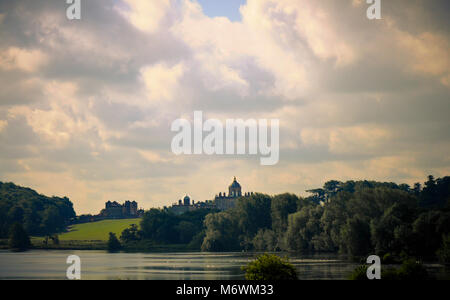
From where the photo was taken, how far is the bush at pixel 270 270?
4016 centimetres

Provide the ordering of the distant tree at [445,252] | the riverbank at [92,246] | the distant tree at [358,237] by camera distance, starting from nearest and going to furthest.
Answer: the distant tree at [445,252], the distant tree at [358,237], the riverbank at [92,246]

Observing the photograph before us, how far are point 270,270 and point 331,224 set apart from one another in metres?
70.4

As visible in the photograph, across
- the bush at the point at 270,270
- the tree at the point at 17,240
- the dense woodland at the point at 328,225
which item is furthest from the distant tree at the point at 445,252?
the tree at the point at 17,240

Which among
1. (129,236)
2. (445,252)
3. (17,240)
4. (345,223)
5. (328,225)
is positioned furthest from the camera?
(129,236)

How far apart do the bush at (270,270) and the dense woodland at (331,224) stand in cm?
3295

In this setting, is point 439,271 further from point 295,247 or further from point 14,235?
point 14,235

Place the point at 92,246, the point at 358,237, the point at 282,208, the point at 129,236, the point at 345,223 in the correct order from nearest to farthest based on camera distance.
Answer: the point at 358,237, the point at 345,223, the point at 282,208, the point at 129,236, the point at 92,246

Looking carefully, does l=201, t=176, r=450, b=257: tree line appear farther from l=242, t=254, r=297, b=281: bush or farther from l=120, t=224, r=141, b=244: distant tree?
l=242, t=254, r=297, b=281: bush

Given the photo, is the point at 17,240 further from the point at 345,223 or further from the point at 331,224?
the point at 345,223

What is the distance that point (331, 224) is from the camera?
357 ft

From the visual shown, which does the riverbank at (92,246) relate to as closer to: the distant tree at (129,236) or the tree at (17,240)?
the tree at (17,240)

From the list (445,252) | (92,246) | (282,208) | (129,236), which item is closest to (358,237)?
(445,252)

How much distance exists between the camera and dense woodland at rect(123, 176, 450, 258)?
8199cm
